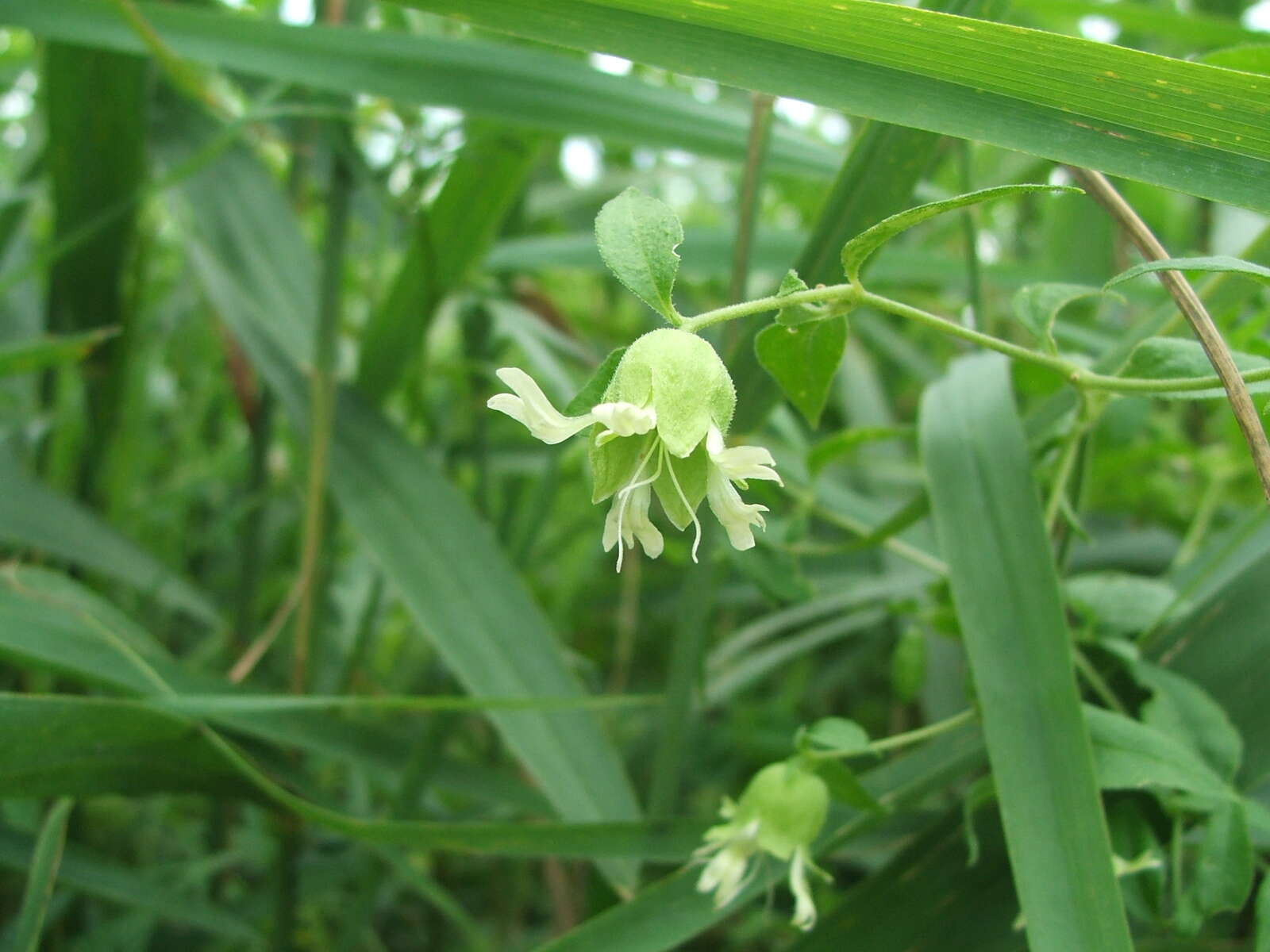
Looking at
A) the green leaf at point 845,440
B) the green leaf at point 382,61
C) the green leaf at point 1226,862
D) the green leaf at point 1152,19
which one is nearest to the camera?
the green leaf at point 1226,862

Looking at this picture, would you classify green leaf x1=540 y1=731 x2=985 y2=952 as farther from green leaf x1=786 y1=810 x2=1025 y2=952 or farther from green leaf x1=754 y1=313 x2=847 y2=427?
green leaf x1=754 y1=313 x2=847 y2=427

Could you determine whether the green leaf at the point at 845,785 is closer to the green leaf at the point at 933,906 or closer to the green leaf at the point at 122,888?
the green leaf at the point at 933,906

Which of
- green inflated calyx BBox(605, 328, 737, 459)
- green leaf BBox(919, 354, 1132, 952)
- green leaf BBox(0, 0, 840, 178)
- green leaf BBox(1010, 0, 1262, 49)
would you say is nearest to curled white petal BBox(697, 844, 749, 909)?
green leaf BBox(919, 354, 1132, 952)

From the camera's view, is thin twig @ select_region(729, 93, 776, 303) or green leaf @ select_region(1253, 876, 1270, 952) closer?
green leaf @ select_region(1253, 876, 1270, 952)

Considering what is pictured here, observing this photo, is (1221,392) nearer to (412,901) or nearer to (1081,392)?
(1081,392)

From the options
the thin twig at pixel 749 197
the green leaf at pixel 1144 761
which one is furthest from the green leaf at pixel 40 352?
the green leaf at pixel 1144 761

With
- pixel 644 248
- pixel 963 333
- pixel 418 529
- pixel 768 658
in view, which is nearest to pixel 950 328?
pixel 963 333
